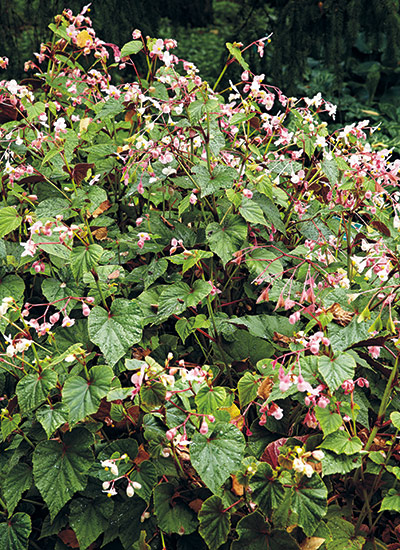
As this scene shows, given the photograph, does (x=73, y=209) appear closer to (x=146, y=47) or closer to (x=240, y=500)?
(x=146, y=47)

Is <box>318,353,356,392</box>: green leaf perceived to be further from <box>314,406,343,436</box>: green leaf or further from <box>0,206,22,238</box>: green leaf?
<box>0,206,22,238</box>: green leaf

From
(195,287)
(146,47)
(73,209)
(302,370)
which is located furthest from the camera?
(146,47)

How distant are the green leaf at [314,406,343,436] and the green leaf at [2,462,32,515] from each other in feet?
2.15

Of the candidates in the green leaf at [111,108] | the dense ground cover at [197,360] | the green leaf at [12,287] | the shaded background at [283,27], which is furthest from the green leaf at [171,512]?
the shaded background at [283,27]

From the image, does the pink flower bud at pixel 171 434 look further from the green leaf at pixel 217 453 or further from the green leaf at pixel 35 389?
the green leaf at pixel 35 389

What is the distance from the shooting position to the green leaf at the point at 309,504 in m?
1.06

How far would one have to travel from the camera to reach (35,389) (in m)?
1.15

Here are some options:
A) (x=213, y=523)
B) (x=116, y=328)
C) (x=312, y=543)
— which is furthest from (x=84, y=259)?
(x=312, y=543)

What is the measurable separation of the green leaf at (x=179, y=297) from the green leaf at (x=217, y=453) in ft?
Result: 1.00

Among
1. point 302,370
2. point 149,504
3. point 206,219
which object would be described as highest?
point 206,219

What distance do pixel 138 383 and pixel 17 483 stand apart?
1.35 feet

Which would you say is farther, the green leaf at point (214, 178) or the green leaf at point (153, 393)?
the green leaf at point (214, 178)

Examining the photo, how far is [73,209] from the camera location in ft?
4.81

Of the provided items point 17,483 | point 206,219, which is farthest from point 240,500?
point 206,219
